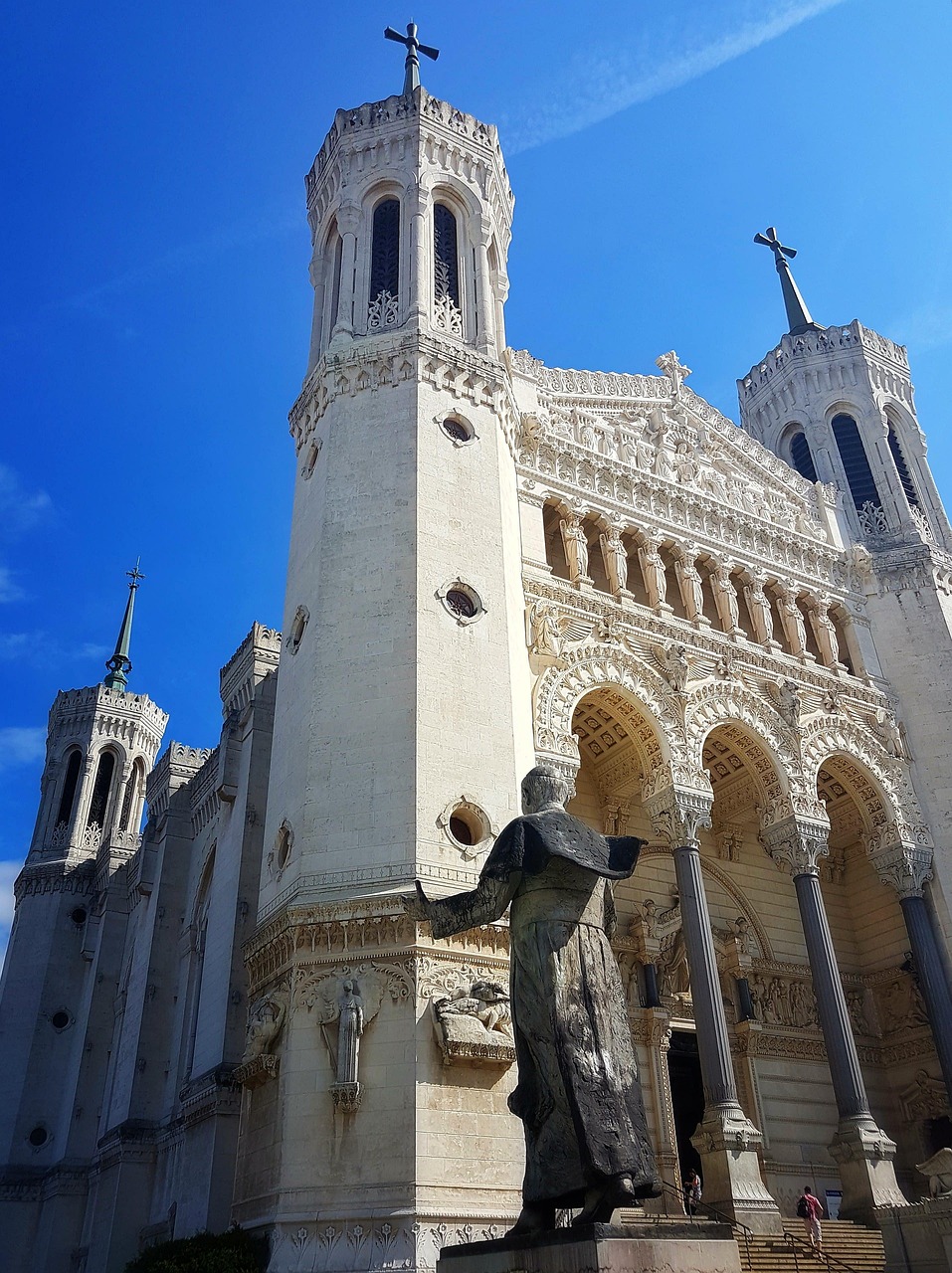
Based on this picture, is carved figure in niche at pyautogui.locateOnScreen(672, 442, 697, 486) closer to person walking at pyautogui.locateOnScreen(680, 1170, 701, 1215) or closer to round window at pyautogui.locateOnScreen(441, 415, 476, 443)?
round window at pyautogui.locateOnScreen(441, 415, 476, 443)

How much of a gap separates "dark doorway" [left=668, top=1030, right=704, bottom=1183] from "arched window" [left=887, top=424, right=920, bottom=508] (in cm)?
1626

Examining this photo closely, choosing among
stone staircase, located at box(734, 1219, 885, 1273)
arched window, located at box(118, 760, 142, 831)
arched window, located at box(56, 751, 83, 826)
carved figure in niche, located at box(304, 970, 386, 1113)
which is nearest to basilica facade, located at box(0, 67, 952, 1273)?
carved figure in niche, located at box(304, 970, 386, 1113)

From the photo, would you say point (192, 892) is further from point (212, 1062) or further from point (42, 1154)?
point (42, 1154)

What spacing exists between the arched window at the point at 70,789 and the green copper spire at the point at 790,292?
94.5ft

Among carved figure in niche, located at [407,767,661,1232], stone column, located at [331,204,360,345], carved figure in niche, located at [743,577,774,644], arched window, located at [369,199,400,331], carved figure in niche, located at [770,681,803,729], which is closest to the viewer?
carved figure in niche, located at [407,767,661,1232]

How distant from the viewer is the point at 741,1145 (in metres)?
16.6

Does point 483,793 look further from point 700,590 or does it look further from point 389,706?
point 700,590

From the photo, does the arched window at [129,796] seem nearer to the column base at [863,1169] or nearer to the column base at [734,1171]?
the column base at [734,1171]

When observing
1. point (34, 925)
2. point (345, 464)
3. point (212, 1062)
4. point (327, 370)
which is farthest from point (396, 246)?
point (34, 925)

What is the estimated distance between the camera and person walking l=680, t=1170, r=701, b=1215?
17109mm

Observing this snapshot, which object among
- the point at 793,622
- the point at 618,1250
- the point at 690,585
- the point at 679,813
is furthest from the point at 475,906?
the point at 793,622

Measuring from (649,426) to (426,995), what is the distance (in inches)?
667

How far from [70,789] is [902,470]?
29825 mm

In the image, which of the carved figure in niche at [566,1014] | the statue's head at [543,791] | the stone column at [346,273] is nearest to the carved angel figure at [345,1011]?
the carved figure in niche at [566,1014]
